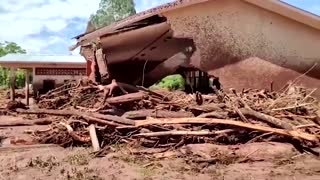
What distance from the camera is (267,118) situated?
955cm

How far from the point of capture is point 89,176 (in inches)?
297

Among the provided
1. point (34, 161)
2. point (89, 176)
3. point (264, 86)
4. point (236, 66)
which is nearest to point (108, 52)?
point (236, 66)

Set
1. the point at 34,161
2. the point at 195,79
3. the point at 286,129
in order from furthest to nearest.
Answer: the point at 195,79 < the point at 286,129 < the point at 34,161

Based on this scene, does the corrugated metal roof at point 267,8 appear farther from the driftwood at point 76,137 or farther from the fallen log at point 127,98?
the driftwood at point 76,137

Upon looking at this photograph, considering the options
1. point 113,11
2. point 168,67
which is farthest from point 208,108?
point 113,11

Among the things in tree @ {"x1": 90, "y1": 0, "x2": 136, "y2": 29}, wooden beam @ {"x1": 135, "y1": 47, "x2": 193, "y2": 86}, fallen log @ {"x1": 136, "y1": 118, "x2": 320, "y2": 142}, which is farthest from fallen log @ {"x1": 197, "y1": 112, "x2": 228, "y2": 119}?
tree @ {"x1": 90, "y1": 0, "x2": 136, "y2": 29}

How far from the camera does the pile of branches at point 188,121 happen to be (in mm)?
9305

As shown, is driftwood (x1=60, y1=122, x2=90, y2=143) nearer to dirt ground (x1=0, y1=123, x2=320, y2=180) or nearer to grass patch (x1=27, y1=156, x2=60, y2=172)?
dirt ground (x1=0, y1=123, x2=320, y2=180)

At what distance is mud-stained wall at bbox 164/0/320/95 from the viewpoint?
534 inches

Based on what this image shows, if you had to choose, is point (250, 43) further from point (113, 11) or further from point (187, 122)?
point (113, 11)

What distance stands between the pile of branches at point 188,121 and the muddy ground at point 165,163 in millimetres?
314

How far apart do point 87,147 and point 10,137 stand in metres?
2.36

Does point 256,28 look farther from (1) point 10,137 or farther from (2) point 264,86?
(1) point 10,137

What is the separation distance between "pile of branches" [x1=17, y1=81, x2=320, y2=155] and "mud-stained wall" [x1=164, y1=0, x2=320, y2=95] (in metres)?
1.62
